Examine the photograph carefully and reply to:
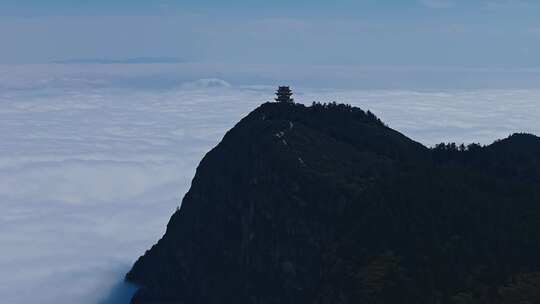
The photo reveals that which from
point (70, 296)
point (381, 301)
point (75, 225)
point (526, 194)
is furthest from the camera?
point (75, 225)

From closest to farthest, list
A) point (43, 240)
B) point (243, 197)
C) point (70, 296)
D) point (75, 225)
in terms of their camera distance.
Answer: point (243, 197)
point (70, 296)
point (43, 240)
point (75, 225)

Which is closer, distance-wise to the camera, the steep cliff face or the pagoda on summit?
the steep cliff face

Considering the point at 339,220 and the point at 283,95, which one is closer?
the point at 339,220

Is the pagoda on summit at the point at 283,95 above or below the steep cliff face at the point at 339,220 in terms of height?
above

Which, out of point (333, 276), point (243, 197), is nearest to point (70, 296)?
point (243, 197)

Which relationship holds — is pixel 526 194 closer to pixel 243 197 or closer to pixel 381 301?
pixel 381 301

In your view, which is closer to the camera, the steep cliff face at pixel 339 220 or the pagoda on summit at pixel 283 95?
the steep cliff face at pixel 339 220

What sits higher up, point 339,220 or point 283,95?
point 283,95

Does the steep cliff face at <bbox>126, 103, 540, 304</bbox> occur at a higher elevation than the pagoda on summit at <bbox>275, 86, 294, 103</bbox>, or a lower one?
lower
